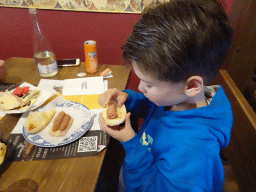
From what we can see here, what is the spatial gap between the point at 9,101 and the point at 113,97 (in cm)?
50

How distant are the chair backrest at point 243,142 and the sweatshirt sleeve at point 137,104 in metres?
0.39

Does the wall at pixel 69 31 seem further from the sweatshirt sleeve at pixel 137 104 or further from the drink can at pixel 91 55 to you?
the sweatshirt sleeve at pixel 137 104

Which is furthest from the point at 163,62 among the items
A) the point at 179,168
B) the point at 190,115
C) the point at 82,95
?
the point at 82,95

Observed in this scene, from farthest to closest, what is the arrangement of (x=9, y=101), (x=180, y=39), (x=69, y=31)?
(x=69, y=31) < (x=9, y=101) < (x=180, y=39)

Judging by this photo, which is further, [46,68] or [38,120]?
[46,68]

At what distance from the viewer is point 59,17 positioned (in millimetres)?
1506

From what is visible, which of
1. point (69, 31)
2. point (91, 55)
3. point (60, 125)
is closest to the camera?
point (60, 125)

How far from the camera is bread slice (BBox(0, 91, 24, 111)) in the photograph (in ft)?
2.64

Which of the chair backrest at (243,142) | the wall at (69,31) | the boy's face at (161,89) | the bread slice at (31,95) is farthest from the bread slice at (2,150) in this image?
the wall at (69,31)

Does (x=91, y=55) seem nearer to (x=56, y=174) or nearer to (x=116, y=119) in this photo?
(x=116, y=119)

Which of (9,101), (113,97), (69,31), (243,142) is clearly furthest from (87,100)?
(69,31)

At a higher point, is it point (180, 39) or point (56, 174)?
point (180, 39)

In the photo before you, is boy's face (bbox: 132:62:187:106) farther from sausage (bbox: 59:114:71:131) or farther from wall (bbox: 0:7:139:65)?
wall (bbox: 0:7:139:65)

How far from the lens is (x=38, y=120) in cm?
73
